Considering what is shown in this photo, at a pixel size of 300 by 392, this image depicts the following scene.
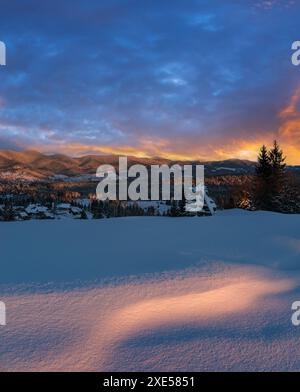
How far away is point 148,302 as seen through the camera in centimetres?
273

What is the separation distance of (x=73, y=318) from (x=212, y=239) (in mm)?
2958

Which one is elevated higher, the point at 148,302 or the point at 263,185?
the point at 263,185

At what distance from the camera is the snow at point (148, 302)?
6.50ft

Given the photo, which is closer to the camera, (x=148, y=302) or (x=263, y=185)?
(x=148, y=302)

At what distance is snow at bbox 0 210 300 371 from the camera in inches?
78.0

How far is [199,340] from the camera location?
7.09 ft

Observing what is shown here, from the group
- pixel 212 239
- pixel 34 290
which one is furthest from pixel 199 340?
pixel 212 239

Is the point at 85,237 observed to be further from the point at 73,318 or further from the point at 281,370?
the point at 281,370

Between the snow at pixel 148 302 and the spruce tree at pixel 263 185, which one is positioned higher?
the spruce tree at pixel 263 185

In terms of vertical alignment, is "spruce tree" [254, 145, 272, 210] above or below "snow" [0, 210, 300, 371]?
above

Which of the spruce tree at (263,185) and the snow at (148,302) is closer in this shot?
the snow at (148,302)

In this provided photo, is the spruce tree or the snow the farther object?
the spruce tree
